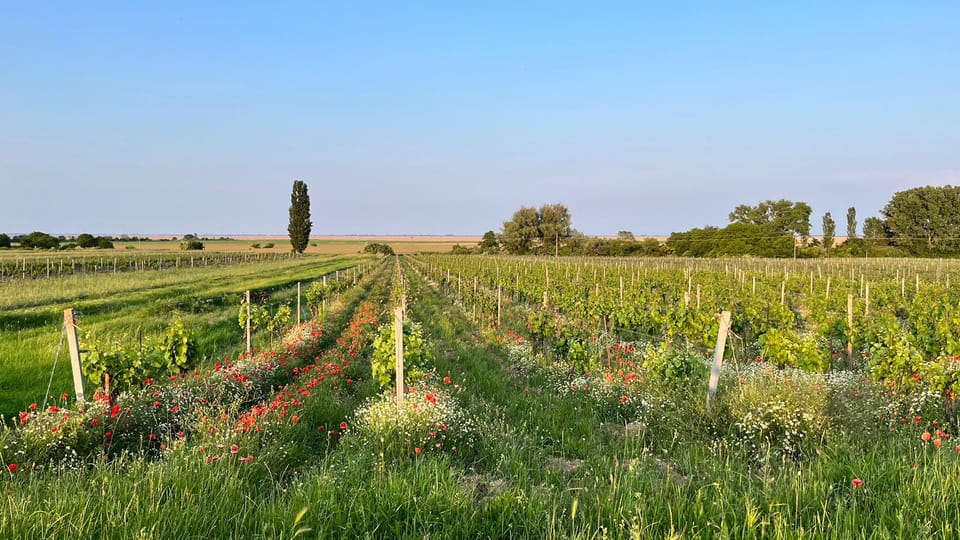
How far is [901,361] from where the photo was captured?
6160mm

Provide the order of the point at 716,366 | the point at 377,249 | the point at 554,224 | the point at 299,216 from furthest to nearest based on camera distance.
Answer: the point at 377,249 → the point at 554,224 → the point at 299,216 → the point at 716,366

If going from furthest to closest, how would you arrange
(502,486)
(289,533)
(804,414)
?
(804,414) → (502,486) → (289,533)

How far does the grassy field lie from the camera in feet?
25.7

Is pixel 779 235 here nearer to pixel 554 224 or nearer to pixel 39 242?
pixel 554 224

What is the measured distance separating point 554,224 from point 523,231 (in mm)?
5761

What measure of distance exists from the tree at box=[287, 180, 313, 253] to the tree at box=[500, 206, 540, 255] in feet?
117

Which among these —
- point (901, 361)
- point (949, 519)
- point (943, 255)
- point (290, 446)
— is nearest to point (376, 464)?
point (290, 446)

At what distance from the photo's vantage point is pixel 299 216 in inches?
3132

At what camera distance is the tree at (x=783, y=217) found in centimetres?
7506

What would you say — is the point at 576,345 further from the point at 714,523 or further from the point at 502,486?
the point at 714,523

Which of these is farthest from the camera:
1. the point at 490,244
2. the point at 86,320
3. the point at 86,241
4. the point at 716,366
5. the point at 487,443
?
the point at 490,244

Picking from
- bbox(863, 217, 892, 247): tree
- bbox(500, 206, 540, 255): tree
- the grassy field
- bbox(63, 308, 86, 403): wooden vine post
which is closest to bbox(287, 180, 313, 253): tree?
bbox(500, 206, 540, 255): tree

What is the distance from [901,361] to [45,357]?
14.1 meters

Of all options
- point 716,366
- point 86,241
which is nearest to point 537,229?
point 86,241
